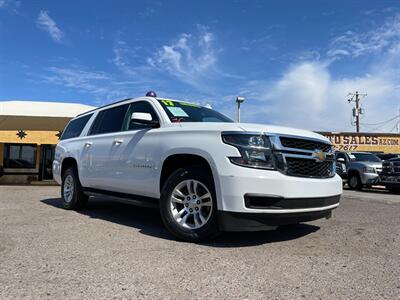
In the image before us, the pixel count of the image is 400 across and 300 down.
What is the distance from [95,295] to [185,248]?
152cm

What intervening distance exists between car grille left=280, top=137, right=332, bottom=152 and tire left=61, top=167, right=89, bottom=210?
422 centimetres

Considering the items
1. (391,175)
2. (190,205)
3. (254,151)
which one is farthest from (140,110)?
(391,175)

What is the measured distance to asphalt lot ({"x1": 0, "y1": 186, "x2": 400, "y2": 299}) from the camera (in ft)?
10.1

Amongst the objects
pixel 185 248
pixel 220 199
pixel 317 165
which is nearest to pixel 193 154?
pixel 220 199

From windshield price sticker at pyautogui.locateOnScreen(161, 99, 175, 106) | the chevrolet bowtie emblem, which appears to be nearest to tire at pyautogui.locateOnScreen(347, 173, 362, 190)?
the chevrolet bowtie emblem

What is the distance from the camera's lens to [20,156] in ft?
59.2

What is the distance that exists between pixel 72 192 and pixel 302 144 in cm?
456

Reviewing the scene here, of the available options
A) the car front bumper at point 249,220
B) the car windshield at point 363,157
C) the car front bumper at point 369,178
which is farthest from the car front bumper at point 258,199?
the car windshield at point 363,157

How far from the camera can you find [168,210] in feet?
16.0

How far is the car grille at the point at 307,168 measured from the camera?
14.6 ft

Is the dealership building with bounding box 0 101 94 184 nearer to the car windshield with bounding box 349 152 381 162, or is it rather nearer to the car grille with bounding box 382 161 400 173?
the car windshield with bounding box 349 152 381 162

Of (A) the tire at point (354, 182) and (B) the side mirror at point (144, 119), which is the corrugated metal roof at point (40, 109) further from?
(A) the tire at point (354, 182)

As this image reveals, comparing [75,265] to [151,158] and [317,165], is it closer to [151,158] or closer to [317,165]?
[151,158]

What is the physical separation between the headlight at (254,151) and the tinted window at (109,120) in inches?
104
